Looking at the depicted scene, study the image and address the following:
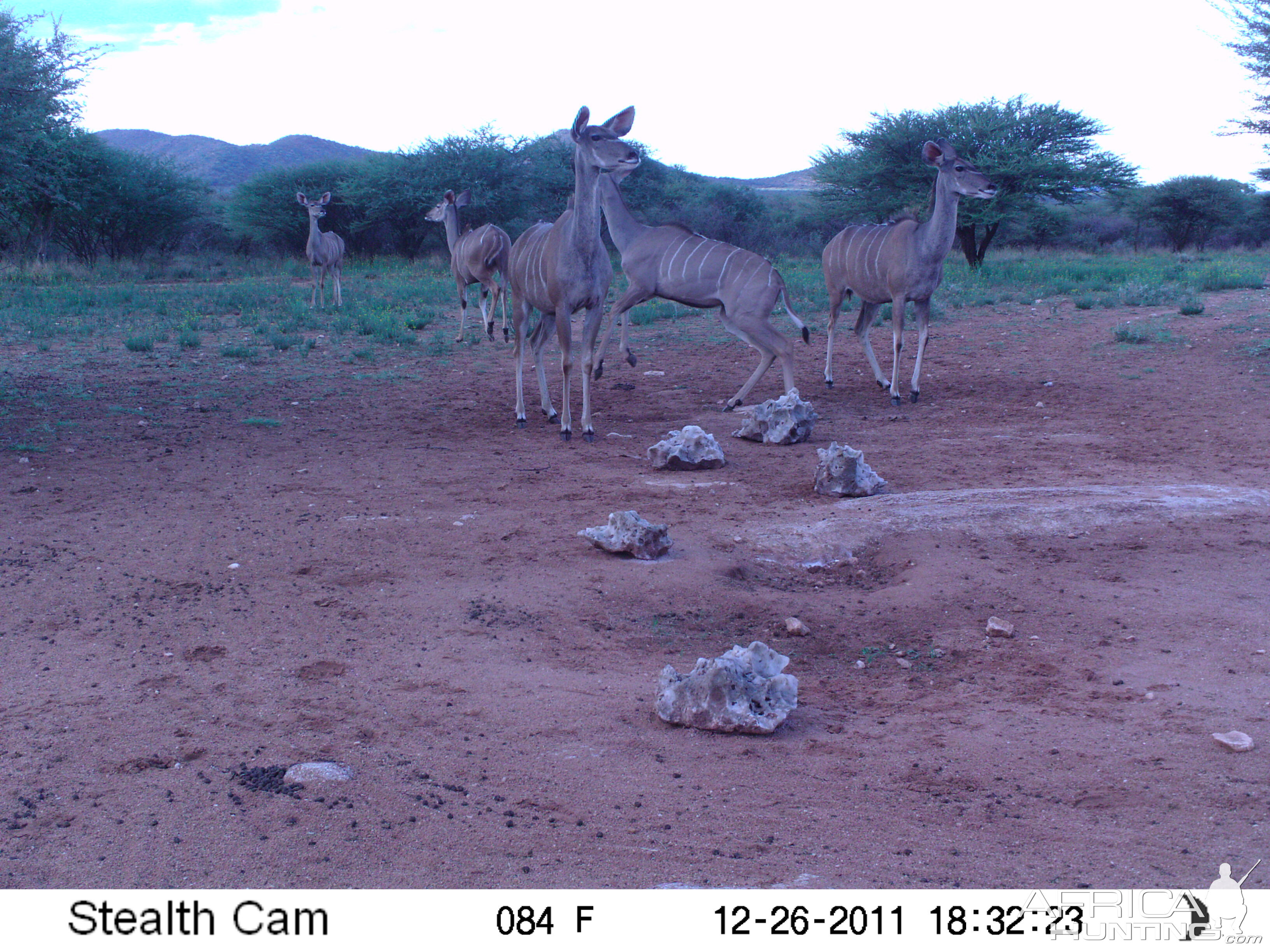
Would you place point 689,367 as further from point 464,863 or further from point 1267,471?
point 464,863

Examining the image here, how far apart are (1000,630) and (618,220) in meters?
7.48

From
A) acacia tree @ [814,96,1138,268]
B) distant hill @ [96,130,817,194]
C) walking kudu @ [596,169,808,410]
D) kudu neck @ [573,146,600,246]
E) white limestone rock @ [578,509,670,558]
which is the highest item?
distant hill @ [96,130,817,194]

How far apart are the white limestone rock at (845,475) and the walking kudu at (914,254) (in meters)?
3.46

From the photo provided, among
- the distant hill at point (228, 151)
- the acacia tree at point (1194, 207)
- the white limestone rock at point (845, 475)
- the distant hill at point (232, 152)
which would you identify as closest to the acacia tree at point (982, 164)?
the acacia tree at point (1194, 207)

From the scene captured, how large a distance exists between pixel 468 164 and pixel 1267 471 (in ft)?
97.7

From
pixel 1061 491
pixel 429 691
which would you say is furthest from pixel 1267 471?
pixel 429 691

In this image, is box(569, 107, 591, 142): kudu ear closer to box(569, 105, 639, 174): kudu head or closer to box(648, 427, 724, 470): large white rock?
box(569, 105, 639, 174): kudu head

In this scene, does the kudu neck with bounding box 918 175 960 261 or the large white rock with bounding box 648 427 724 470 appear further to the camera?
the kudu neck with bounding box 918 175 960 261

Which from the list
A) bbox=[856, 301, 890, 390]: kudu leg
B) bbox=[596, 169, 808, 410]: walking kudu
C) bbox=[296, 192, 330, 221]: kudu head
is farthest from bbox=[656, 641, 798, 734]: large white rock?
bbox=[296, 192, 330, 221]: kudu head

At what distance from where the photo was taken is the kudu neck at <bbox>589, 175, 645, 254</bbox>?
35.4 feet

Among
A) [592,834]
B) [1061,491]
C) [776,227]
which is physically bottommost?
[592,834]

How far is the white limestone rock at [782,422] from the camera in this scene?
27.6 feet

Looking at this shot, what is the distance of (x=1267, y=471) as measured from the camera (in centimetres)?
705

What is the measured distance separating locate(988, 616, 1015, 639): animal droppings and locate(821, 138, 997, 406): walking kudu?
565cm
